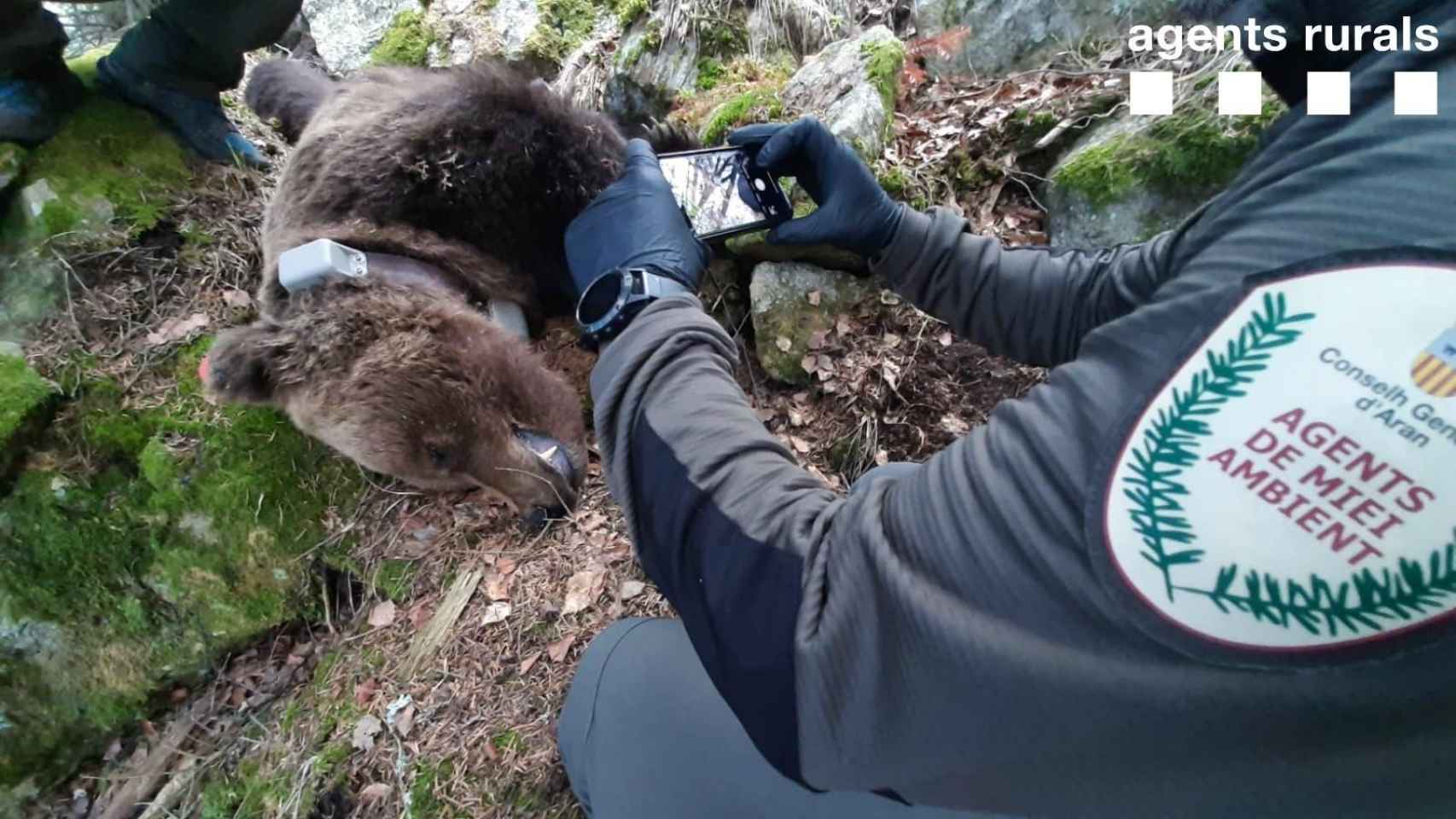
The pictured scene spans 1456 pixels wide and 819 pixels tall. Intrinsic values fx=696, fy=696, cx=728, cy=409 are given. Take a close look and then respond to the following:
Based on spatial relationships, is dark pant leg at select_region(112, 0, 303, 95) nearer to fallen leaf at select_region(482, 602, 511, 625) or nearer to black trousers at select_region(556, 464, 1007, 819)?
fallen leaf at select_region(482, 602, 511, 625)

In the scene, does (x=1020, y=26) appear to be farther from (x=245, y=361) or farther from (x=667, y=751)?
(x=245, y=361)

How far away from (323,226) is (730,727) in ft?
8.87

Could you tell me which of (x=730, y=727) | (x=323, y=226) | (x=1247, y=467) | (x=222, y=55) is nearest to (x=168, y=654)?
(x=323, y=226)

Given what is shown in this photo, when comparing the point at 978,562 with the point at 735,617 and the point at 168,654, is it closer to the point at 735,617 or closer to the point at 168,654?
the point at 735,617

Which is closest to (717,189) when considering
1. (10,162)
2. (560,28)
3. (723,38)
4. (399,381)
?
(399,381)

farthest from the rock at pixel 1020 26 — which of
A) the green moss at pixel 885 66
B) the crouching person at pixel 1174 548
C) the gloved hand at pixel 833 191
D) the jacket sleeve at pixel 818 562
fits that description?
the jacket sleeve at pixel 818 562

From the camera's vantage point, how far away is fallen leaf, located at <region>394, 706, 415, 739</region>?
10.4 feet

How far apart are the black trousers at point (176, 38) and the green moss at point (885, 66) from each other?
11.0 feet

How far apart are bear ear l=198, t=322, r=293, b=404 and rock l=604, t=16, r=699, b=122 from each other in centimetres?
246

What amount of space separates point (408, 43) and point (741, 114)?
10.9ft

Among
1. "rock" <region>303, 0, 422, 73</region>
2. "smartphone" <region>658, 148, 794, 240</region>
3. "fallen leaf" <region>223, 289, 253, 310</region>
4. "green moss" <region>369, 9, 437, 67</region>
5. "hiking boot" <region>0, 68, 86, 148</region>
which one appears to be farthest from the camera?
"rock" <region>303, 0, 422, 73</region>

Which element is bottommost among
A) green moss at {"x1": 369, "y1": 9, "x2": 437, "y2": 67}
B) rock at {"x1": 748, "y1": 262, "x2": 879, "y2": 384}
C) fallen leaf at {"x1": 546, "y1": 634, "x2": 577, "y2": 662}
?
fallen leaf at {"x1": 546, "y1": 634, "x2": 577, "y2": 662}

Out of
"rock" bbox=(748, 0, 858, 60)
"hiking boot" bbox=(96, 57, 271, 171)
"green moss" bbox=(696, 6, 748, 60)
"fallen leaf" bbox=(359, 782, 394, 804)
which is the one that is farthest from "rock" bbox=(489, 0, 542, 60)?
"fallen leaf" bbox=(359, 782, 394, 804)

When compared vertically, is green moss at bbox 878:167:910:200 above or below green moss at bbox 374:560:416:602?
above
